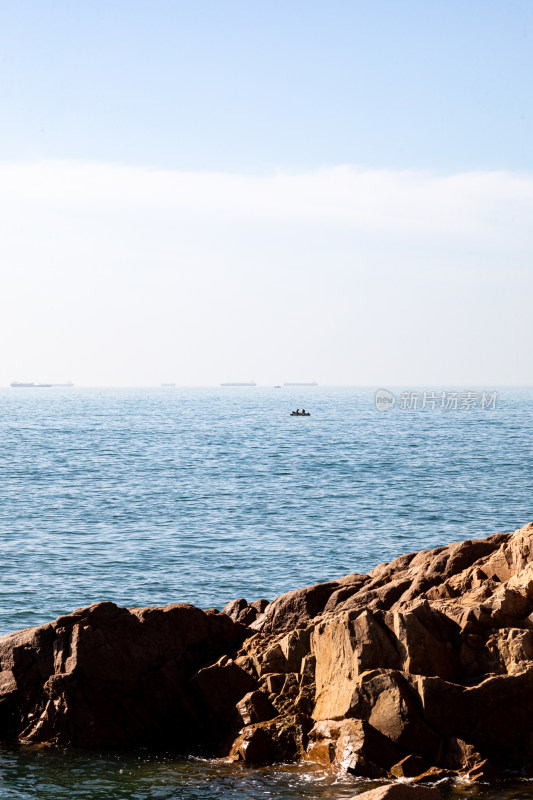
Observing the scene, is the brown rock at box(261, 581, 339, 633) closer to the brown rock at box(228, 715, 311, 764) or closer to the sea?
the brown rock at box(228, 715, 311, 764)

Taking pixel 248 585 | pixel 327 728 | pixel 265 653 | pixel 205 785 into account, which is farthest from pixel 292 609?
pixel 248 585

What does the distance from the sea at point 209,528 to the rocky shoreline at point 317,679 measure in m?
0.57

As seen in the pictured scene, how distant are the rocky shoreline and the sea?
0.57m

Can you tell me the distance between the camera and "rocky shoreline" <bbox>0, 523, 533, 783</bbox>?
13.9 meters

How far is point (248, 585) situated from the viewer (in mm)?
26891

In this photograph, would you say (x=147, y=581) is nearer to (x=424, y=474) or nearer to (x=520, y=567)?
(x=520, y=567)

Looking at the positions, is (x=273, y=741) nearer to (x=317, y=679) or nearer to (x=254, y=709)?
(x=254, y=709)

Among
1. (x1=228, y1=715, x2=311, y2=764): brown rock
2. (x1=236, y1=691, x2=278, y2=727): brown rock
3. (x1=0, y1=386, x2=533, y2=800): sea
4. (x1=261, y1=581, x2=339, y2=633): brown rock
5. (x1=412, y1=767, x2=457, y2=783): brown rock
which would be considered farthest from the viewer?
(x1=261, y1=581, x2=339, y2=633): brown rock

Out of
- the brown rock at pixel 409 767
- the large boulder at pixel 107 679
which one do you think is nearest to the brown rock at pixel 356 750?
the brown rock at pixel 409 767

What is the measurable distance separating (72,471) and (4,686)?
45.8 metres

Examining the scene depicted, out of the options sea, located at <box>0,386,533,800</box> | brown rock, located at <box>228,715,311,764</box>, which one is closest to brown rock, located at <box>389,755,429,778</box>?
sea, located at <box>0,386,533,800</box>

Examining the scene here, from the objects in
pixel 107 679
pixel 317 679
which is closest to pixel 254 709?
pixel 317 679

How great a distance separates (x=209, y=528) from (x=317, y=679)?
23.0 metres

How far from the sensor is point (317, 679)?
15008 mm
